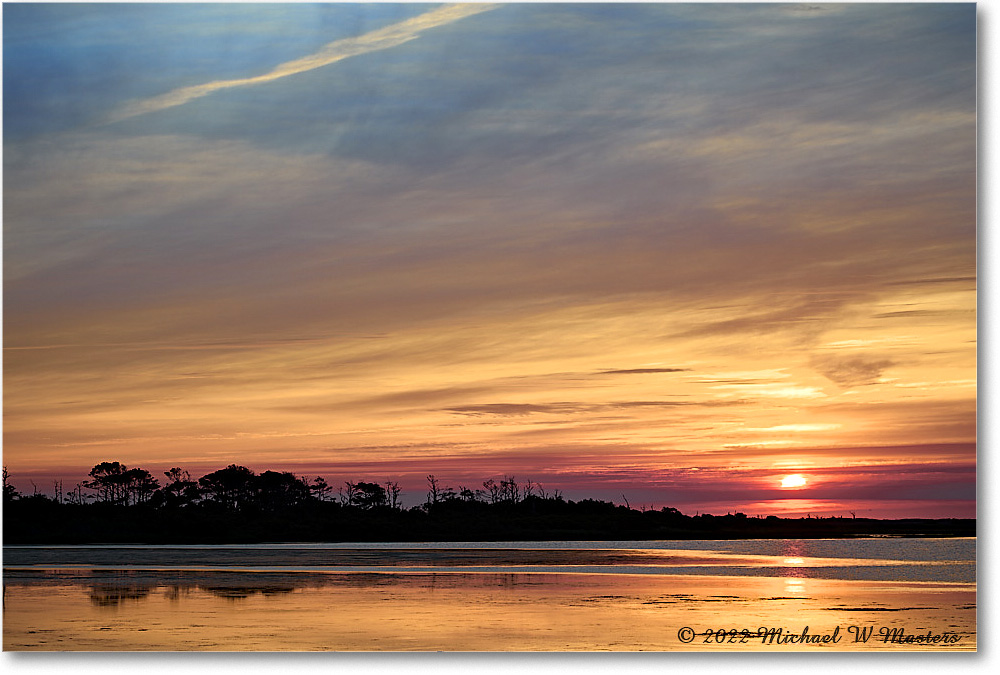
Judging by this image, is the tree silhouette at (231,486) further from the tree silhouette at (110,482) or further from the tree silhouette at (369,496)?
the tree silhouette at (369,496)

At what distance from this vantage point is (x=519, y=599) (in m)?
7.21

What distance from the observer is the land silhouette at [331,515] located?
7.05 meters

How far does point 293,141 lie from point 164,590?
303 centimetres

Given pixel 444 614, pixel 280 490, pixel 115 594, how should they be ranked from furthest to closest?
pixel 280 490, pixel 115 594, pixel 444 614

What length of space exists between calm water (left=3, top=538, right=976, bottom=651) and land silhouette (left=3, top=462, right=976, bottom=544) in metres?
0.16

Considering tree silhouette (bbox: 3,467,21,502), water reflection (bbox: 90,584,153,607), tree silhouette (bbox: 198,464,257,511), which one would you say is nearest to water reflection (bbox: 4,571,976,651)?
water reflection (bbox: 90,584,153,607)

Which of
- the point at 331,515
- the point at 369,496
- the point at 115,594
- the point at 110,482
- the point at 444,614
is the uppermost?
the point at 110,482

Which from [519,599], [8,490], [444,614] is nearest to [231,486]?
[8,490]

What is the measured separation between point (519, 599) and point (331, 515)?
1.79m

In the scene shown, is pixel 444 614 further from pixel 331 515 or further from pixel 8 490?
pixel 8 490

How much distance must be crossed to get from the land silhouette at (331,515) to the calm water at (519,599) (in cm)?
16

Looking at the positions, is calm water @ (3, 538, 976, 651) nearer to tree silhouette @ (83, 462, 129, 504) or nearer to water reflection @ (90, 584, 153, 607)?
water reflection @ (90, 584, 153, 607)

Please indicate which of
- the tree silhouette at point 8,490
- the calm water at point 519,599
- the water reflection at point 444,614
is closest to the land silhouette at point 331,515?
the tree silhouette at point 8,490

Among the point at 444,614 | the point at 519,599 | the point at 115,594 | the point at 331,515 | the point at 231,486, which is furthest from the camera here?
the point at 331,515
